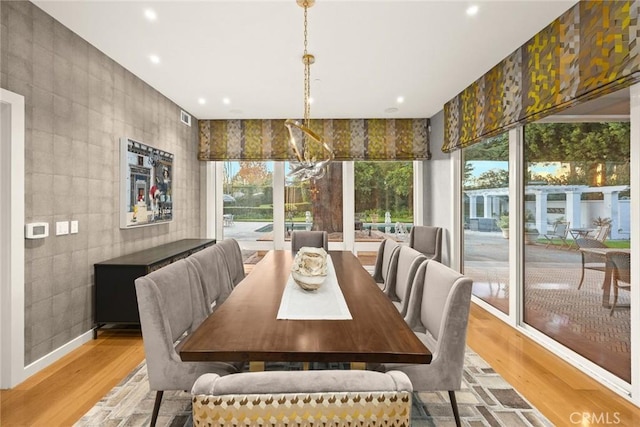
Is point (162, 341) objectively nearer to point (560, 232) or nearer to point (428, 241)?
point (560, 232)

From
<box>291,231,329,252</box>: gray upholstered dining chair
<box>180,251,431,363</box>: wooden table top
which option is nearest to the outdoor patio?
<box>180,251,431,363</box>: wooden table top

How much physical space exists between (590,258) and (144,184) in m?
4.40

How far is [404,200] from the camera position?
5785 millimetres

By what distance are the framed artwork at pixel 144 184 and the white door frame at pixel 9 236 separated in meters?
1.16

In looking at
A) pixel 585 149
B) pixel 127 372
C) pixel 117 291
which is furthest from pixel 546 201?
pixel 117 291

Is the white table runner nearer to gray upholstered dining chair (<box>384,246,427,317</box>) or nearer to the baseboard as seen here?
gray upholstered dining chair (<box>384,246,427,317</box>)

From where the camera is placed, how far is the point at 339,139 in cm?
548

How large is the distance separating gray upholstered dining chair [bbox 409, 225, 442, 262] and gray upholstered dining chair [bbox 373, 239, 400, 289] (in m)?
1.74

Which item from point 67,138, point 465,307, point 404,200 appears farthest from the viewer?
point 404,200

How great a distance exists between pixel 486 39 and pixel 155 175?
12.5ft

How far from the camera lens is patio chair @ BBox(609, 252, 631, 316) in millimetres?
2279

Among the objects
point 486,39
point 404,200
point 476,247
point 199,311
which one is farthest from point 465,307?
point 404,200

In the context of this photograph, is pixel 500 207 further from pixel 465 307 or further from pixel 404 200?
pixel 465 307
